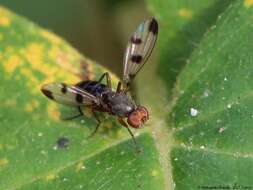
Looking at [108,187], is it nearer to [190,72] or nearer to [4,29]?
[190,72]

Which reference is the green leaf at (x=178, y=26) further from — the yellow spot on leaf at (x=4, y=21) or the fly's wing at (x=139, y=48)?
the yellow spot on leaf at (x=4, y=21)

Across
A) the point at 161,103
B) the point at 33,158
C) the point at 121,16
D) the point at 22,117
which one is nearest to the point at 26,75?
the point at 22,117

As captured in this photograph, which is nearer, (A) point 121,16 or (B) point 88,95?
(B) point 88,95

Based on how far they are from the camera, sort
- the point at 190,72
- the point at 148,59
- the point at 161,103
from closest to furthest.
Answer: the point at 190,72 < the point at 161,103 < the point at 148,59

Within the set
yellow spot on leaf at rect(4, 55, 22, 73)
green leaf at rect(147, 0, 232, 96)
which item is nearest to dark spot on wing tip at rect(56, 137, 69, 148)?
yellow spot on leaf at rect(4, 55, 22, 73)

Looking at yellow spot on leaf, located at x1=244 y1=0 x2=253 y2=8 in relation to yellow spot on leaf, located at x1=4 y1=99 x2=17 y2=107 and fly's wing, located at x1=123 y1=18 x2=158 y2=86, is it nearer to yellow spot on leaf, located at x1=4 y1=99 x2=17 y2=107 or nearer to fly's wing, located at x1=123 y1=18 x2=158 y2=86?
fly's wing, located at x1=123 y1=18 x2=158 y2=86

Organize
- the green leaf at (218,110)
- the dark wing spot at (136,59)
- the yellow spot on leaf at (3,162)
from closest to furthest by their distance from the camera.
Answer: the green leaf at (218,110), the yellow spot on leaf at (3,162), the dark wing spot at (136,59)

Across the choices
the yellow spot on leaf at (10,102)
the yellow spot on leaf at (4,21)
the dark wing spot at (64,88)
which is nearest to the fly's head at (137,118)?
the dark wing spot at (64,88)

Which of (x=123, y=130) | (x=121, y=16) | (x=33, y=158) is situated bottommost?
(x=33, y=158)
